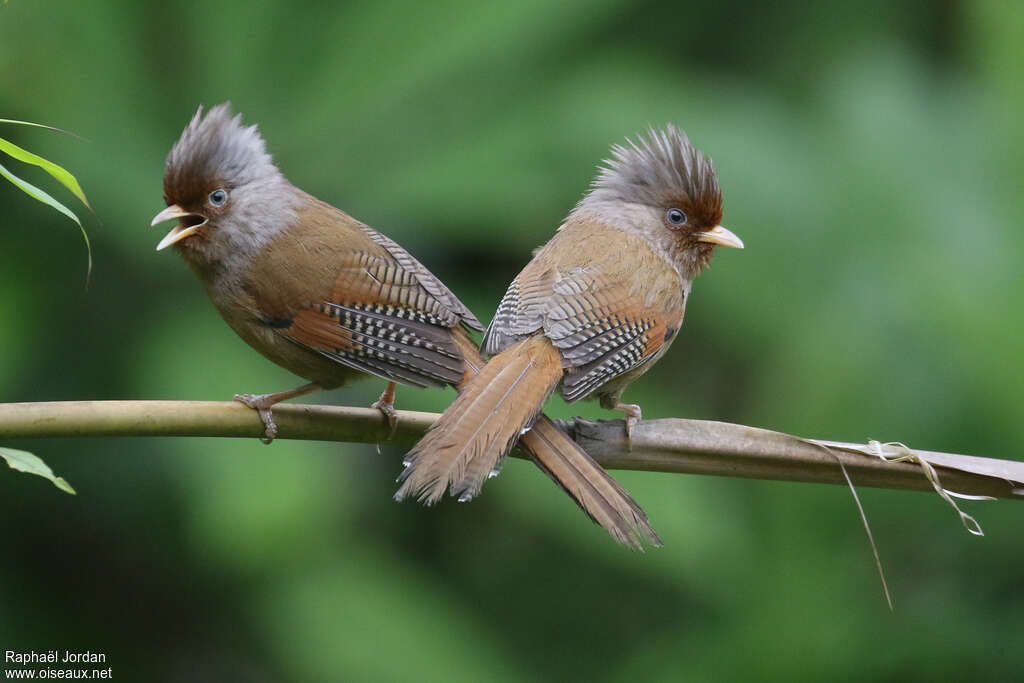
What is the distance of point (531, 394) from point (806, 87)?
3742mm

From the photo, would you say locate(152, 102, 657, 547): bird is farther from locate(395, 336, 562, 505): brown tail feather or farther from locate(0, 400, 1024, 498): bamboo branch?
locate(0, 400, 1024, 498): bamboo branch

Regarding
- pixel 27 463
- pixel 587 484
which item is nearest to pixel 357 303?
pixel 587 484

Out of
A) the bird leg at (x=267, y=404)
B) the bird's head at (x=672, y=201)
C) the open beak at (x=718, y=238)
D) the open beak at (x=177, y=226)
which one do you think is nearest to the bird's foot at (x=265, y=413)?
the bird leg at (x=267, y=404)

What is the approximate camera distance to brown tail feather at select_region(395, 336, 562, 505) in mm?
2574

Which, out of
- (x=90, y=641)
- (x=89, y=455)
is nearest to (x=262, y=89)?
(x=89, y=455)

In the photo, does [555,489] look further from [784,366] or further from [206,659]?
[206,659]

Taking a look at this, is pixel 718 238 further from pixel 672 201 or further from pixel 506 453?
pixel 506 453

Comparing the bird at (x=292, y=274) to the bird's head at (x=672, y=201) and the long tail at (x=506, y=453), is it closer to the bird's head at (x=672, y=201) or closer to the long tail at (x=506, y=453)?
the long tail at (x=506, y=453)

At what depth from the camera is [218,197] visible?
11.6 feet

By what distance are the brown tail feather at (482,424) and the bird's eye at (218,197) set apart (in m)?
0.97

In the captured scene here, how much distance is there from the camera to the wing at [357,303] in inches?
133

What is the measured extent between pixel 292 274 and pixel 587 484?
3.97 feet

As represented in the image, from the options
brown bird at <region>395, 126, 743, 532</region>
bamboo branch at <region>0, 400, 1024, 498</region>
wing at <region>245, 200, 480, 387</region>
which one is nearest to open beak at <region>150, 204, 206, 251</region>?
wing at <region>245, 200, 480, 387</region>

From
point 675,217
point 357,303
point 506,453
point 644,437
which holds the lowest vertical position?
point 357,303
